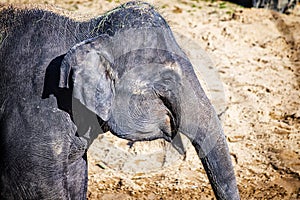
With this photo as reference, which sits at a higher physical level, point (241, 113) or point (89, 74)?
point (89, 74)

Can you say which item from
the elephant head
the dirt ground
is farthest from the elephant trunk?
the dirt ground

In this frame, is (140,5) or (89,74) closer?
(89,74)

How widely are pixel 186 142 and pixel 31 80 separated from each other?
2123 mm

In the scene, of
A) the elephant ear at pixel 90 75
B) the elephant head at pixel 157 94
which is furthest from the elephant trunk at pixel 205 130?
the elephant ear at pixel 90 75

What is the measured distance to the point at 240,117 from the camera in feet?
14.4

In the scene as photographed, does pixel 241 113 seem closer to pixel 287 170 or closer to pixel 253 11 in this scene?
pixel 287 170

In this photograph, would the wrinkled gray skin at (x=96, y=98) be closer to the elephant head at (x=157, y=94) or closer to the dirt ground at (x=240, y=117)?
the elephant head at (x=157, y=94)

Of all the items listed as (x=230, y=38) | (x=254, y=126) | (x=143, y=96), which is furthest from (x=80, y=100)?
(x=230, y=38)

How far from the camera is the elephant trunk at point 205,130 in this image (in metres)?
1.92

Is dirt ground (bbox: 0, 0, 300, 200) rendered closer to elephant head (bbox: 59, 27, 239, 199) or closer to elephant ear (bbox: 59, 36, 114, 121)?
elephant head (bbox: 59, 27, 239, 199)

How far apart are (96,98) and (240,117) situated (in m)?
2.74

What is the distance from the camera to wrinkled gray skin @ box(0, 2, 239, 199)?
1.93 m

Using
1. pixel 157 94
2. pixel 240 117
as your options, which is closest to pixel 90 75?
pixel 157 94

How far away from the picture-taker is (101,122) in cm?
200
